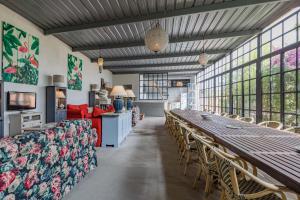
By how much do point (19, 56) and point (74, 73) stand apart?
2898 mm

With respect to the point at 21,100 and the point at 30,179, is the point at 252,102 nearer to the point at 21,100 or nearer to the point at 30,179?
the point at 30,179

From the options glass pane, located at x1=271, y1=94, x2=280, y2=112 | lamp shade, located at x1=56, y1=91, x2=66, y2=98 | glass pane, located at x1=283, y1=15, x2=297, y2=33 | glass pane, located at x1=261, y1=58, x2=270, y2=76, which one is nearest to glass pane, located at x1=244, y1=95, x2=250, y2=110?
glass pane, located at x1=261, y1=58, x2=270, y2=76

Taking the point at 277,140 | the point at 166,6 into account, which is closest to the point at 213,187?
the point at 277,140

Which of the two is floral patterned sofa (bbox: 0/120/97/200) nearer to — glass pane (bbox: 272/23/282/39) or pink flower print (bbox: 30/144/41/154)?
pink flower print (bbox: 30/144/41/154)

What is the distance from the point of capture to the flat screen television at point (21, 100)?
444 cm

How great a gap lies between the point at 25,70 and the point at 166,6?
4165mm

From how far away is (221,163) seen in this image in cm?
146

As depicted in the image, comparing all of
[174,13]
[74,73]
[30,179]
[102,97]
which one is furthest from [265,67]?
[102,97]

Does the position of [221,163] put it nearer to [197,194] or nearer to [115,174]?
[197,194]

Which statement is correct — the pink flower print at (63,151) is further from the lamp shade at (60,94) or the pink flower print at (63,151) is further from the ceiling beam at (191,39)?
the ceiling beam at (191,39)

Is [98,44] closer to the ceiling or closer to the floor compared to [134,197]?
closer to the ceiling

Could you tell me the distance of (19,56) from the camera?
4770 millimetres

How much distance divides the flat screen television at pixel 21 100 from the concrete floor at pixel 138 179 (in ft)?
8.78

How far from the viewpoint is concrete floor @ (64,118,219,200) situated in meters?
2.16
